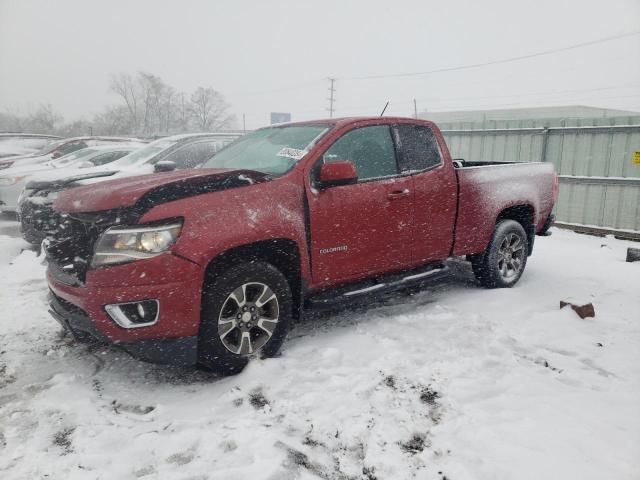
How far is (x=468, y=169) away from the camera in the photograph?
4.67m

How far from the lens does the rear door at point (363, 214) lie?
3555 millimetres

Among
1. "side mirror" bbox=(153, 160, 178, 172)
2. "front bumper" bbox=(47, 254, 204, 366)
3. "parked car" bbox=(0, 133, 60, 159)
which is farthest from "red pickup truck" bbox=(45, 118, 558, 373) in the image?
"parked car" bbox=(0, 133, 60, 159)

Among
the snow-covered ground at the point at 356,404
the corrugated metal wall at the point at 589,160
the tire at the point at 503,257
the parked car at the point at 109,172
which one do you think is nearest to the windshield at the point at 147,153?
the parked car at the point at 109,172

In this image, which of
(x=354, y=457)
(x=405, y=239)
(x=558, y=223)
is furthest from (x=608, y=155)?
(x=354, y=457)

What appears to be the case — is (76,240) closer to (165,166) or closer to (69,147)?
(165,166)

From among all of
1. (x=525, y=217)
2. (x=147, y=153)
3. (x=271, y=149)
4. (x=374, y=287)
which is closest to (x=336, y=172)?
(x=271, y=149)

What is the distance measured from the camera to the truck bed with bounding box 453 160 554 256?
15.3 ft

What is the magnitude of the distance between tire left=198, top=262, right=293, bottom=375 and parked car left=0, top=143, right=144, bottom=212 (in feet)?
20.8

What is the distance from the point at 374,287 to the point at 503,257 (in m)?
2.02

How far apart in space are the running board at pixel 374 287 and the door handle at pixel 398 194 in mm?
696

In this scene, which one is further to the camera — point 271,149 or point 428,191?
point 428,191

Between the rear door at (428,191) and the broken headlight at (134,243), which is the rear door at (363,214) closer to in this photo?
the rear door at (428,191)

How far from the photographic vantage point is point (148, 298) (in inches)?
110

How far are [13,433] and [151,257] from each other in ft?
3.87
